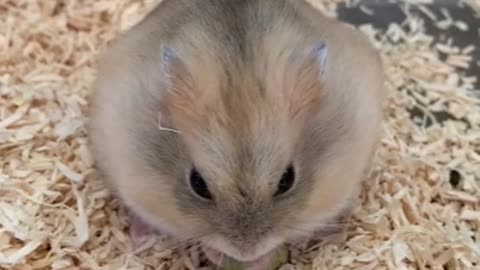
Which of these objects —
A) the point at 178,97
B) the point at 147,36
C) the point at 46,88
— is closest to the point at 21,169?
the point at 46,88

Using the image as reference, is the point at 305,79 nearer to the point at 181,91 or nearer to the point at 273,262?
the point at 181,91

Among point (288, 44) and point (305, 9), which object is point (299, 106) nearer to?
point (288, 44)

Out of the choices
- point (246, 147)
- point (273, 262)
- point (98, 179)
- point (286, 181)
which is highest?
point (246, 147)

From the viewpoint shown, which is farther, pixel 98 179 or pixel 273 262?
pixel 98 179

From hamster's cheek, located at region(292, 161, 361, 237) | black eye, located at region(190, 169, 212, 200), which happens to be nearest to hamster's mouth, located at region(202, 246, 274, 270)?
hamster's cheek, located at region(292, 161, 361, 237)

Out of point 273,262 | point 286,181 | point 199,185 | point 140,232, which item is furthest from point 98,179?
point 286,181
